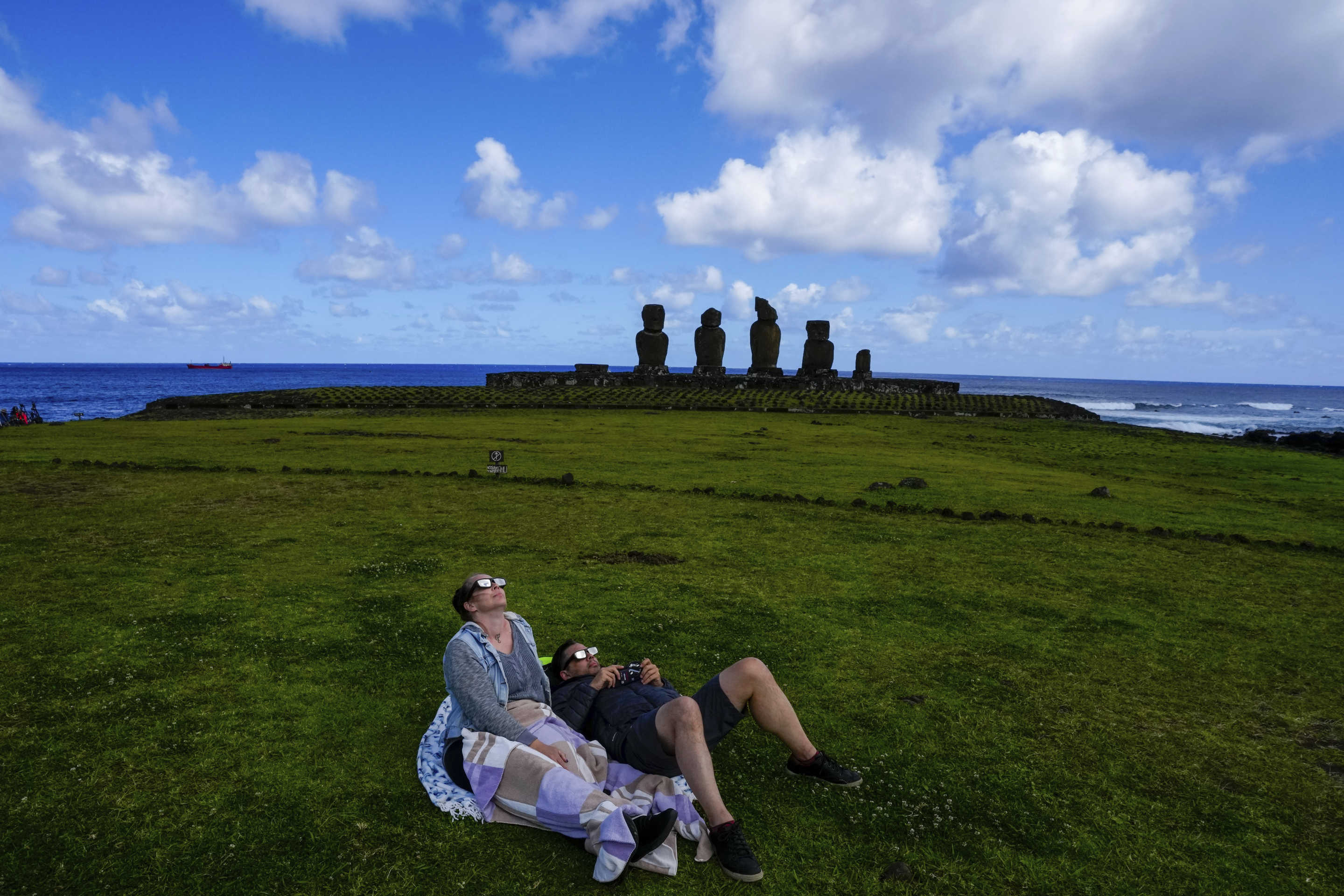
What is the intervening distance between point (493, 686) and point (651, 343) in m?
54.3

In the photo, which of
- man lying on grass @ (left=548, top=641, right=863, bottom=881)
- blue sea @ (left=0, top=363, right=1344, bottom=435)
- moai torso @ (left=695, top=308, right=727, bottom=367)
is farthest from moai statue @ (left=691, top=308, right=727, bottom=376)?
man lying on grass @ (left=548, top=641, right=863, bottom=881)

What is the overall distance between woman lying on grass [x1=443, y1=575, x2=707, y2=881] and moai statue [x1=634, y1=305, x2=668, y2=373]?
52773 millimetres

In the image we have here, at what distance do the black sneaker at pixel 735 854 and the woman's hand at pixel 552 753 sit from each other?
1080 mm

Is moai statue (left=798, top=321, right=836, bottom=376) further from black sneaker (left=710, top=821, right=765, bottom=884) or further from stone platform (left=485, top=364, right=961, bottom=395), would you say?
black sneaker (left=710, top=821, right=765, bottom=884)

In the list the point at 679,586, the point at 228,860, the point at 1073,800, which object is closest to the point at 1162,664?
the point at 1073,800

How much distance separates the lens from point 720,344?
58.8 meters

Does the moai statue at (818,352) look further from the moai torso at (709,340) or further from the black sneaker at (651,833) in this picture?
the black sneaker at (651,833)

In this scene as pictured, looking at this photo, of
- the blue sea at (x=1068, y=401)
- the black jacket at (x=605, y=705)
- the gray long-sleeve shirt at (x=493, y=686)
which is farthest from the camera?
the blue sea at (x=1068, y=401)

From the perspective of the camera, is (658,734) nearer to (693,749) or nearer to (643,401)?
(693,749)

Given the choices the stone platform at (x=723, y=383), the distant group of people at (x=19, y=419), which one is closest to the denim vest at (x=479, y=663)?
the distant group of people at (x=19, y=419)

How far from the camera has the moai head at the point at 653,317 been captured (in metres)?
58.0

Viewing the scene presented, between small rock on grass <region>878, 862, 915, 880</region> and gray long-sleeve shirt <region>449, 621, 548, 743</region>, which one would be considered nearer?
small rock on grass <region>878, 862, 915, 880</region>

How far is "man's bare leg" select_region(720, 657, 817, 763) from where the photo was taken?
5223 millimetres

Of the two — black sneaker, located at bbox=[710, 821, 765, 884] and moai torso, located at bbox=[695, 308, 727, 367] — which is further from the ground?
moai torso, located at bbox=[695, 308, 727, 367]
